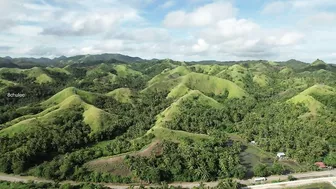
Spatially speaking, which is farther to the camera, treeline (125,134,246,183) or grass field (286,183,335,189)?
treeline (125,134,246,183)

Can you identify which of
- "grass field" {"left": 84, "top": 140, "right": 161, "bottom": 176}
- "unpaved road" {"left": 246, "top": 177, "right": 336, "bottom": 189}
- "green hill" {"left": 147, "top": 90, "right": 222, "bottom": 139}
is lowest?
"unpaved road" {"left": 246, "top": 177, "right": 336, "bottom": 189}

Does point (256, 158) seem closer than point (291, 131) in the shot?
Yes

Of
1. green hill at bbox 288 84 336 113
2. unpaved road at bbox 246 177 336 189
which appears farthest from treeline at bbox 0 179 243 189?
green hill at bbox 288 84 336 113

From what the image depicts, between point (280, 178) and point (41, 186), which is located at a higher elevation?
point (41, 186)

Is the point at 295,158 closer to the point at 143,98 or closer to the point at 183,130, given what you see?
the point at 183,130

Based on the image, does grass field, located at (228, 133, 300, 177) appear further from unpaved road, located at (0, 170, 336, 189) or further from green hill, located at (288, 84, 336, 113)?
green hill, located at (288, 84, 336, 113)

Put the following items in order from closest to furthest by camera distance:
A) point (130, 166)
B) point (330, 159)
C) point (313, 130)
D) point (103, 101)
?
point (130, 166) → point (330, 159) → point (313, 130) → point (103, 101)

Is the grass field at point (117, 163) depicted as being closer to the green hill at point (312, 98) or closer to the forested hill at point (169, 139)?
the forested hill at point (169, 139)

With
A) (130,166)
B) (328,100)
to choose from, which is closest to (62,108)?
(130,166)

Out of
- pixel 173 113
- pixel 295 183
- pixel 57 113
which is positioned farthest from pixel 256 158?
pixel 57 113

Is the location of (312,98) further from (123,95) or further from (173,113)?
(123,95)

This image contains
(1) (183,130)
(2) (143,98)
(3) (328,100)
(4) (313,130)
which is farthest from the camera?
(2) (143,98)
